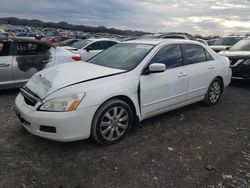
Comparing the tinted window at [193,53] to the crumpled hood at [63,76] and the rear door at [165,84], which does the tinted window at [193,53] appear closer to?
the rear door at [165,84]

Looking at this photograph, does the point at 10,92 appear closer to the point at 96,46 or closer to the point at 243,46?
the point at 96,46

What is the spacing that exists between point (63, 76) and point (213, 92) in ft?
11.3

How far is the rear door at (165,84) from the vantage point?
3.84 metres

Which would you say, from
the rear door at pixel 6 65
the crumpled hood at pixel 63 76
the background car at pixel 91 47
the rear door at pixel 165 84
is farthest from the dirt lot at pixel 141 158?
the background car at pixel 91 47

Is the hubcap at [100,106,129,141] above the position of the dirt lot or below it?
above

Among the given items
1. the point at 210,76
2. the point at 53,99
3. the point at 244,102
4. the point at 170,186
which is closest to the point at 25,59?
the point at 53,99

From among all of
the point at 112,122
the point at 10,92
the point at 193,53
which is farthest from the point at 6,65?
the point at 193,53

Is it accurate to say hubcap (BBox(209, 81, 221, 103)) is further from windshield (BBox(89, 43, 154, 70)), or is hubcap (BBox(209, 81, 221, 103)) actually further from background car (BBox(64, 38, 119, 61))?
background car (BBox(64, 38, 119, 61))

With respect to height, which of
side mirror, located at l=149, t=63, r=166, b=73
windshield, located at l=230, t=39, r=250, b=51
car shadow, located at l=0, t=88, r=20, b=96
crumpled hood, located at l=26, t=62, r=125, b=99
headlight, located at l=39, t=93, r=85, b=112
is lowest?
car shadow, located at l=0, t=88, r=20, b=96

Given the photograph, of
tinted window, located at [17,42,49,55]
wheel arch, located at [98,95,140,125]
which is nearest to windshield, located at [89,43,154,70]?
wheel arch, located at [98,95,140,125]

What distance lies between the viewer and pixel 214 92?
541 cm

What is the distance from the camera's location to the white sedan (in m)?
3.10

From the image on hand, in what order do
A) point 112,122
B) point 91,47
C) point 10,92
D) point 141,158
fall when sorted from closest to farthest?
point 141,158 → point 112,122 → point 10,92 → point 91,47

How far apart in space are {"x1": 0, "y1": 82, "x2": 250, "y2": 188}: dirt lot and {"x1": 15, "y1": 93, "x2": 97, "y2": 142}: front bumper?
29 cm
